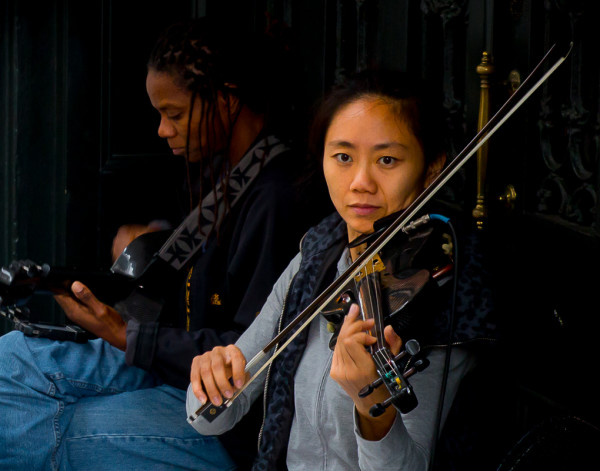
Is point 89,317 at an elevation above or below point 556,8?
below

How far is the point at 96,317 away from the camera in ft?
6.73

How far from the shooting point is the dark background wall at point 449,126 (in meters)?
1.59

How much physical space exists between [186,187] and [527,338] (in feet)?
4.53

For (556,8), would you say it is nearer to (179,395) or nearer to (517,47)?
(517,47)

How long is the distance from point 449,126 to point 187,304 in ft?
2.52

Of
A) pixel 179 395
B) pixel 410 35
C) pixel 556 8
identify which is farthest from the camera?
pixel 410 35

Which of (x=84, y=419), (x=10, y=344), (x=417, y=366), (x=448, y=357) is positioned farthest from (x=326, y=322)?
(x=10, y=344)

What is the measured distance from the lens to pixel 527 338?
1.47 m

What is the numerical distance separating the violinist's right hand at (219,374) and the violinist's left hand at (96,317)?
486 mm

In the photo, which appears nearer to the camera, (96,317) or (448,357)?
(448,357)

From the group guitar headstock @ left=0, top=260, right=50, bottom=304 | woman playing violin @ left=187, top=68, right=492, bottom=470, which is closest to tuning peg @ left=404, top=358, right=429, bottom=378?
woman playing violin @ left=187, top=68, right=492, bottom=470

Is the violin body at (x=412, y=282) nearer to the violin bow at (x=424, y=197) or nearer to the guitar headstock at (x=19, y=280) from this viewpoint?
the violin bow at (x=424, y=197)

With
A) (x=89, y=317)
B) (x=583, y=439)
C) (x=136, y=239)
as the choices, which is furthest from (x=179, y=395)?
(x=583, y=439)

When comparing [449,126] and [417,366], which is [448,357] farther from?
[449,126]
